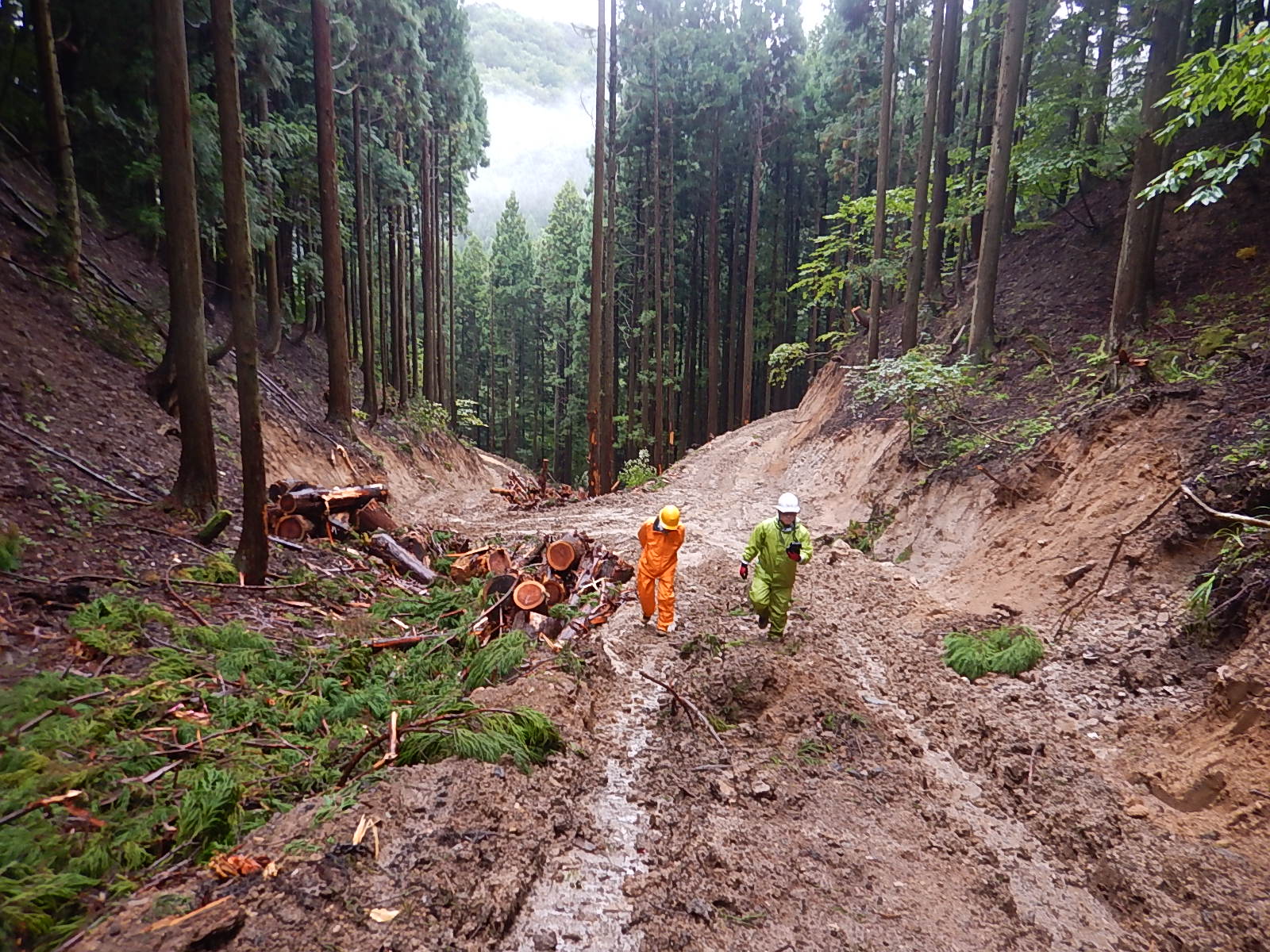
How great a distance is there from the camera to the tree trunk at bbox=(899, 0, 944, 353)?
14961mm

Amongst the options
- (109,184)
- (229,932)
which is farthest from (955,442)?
(109,184)

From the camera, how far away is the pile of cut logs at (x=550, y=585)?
23.2 feet

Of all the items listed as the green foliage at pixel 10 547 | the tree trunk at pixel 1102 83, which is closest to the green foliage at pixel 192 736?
the green foliage at pixel 10 547

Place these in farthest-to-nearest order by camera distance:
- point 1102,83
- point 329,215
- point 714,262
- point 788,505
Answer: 1. point 714,262
2. point 329,215
3. point 1102,83
4. point 788,505

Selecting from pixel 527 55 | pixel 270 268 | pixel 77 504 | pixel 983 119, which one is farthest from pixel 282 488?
pixel 527 55

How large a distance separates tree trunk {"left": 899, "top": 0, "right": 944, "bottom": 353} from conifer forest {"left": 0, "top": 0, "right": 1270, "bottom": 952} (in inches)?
5.1

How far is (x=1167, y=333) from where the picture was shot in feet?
28.6

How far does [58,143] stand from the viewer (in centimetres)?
947

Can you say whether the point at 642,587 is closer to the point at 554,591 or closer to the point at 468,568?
the point at 554,591

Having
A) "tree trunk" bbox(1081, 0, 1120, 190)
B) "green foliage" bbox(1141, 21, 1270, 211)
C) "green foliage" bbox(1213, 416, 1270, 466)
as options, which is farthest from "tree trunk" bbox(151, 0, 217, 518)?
"tree trunk" bbox(1081, 0, 1120, 190)

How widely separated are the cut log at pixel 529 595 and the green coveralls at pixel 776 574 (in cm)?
243

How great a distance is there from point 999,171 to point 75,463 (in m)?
14.1

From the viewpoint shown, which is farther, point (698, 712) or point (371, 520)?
point (371, 520)

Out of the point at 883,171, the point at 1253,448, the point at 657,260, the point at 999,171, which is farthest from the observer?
the point at 657,260
